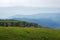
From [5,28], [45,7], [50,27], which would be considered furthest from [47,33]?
[5,28]

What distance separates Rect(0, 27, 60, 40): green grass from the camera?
3.08m

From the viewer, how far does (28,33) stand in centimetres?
317

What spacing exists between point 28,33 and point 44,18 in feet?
1.77

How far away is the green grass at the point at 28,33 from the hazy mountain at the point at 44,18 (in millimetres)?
171

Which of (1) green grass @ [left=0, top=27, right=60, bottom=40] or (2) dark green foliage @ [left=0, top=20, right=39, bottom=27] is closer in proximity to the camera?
(1) green grass @ [left=0, top=27, right=60, bottom=40]

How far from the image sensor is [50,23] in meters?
3.35

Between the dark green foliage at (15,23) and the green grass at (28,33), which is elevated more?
the dark green foliage at (15,23)

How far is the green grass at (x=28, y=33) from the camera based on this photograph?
10.1 ft

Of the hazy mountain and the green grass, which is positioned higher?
the hazy mountain

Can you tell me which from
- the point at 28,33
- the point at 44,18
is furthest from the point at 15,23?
the point at 44,18

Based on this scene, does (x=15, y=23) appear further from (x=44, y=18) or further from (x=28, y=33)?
(x=44, y=18)

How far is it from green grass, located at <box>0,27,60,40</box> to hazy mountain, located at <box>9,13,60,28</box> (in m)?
0.17

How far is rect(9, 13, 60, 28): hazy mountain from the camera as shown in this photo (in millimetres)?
3347

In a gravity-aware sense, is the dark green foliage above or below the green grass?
above
